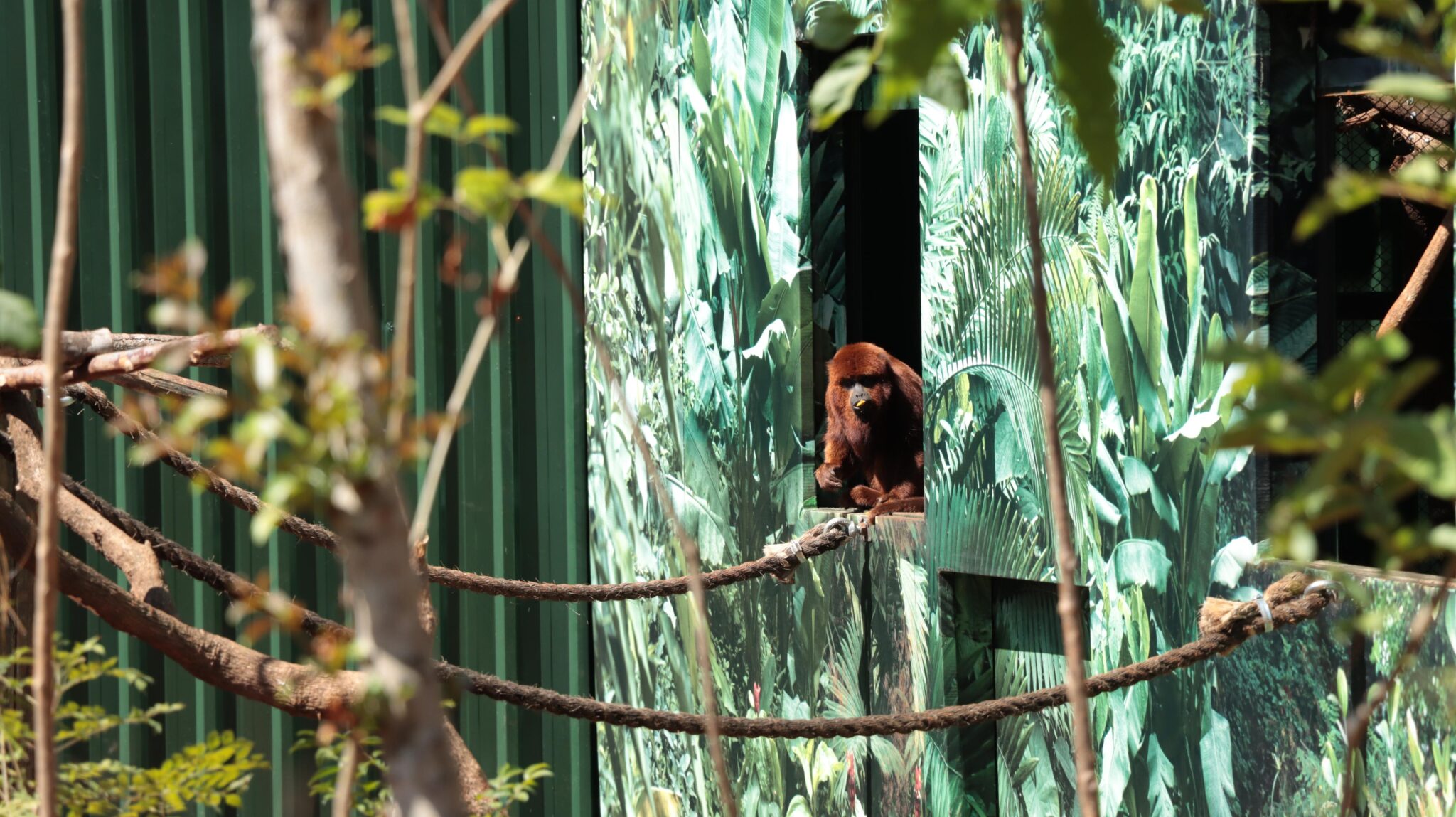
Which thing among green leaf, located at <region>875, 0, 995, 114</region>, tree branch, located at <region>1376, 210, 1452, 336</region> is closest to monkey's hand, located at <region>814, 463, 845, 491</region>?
tree branch, located at <region>1376, 210, 1452, 336</region>

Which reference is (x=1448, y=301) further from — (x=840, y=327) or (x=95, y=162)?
(x=95, y=162)

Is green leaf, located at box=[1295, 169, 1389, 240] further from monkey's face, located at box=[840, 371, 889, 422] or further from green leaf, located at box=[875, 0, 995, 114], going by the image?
monkey's face, located at box=[840, 371, 889, 422]

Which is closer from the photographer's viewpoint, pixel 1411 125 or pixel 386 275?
pixel 1411 125

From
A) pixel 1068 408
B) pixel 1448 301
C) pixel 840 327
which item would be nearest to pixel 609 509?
pixel 840 327

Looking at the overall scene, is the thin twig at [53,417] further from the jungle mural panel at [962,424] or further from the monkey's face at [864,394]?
the monkey's face at [864,394]

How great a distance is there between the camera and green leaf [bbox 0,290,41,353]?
38.4 inches

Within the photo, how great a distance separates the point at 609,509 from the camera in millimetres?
5902

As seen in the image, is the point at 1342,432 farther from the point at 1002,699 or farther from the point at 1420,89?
the point at 1002,699

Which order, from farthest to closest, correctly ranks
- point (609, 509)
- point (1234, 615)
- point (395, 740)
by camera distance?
1. point (609, 509)
2. point (1234, 615)
3. point (395, 740)

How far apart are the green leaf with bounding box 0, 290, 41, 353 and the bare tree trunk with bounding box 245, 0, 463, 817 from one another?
31cm

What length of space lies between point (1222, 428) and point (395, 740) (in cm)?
228

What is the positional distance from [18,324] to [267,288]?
16.1 feet

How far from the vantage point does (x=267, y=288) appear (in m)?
5.70

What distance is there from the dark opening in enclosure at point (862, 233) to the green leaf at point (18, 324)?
330 centimetres
